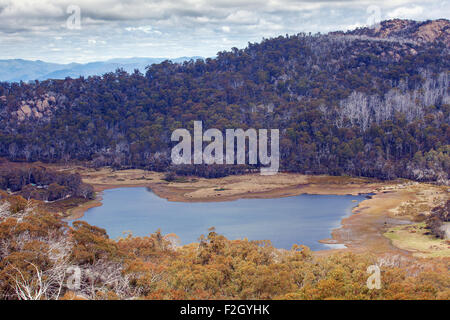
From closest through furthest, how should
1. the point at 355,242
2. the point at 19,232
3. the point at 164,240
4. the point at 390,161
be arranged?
the point at 19,232, the point at 164,240, the point at 355,242, the point at 390,161

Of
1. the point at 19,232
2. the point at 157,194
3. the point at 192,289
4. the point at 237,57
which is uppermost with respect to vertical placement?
the point at 237,57

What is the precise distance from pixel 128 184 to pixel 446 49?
200ft

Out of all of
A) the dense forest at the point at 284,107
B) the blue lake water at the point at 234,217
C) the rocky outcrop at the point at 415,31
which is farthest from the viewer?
the rocky outcrop at the point at 415,31

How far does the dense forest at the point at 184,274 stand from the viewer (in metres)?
13.7

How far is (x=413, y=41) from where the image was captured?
85625mm

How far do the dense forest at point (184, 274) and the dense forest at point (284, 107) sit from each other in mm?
35234

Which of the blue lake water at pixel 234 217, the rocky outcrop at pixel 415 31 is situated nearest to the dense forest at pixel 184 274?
the blue lake water at pixel 234 217

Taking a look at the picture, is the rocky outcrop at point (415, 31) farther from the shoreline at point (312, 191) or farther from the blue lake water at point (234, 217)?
the blue lake water at point (234, 217)

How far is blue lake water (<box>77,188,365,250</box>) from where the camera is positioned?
3275 centimetres

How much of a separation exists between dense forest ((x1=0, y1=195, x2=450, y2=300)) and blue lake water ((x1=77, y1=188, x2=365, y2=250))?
11.2 meters

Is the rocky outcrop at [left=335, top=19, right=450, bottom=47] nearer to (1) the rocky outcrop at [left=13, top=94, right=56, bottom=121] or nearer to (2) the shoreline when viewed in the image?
(2) the shoreline

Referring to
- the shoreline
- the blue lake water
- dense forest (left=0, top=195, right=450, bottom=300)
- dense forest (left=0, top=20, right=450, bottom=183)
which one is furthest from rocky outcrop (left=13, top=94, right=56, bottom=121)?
dense forest (left=0, top=195, right=450, bottom=300)

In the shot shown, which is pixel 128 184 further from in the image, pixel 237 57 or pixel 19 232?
pixel 237 57
